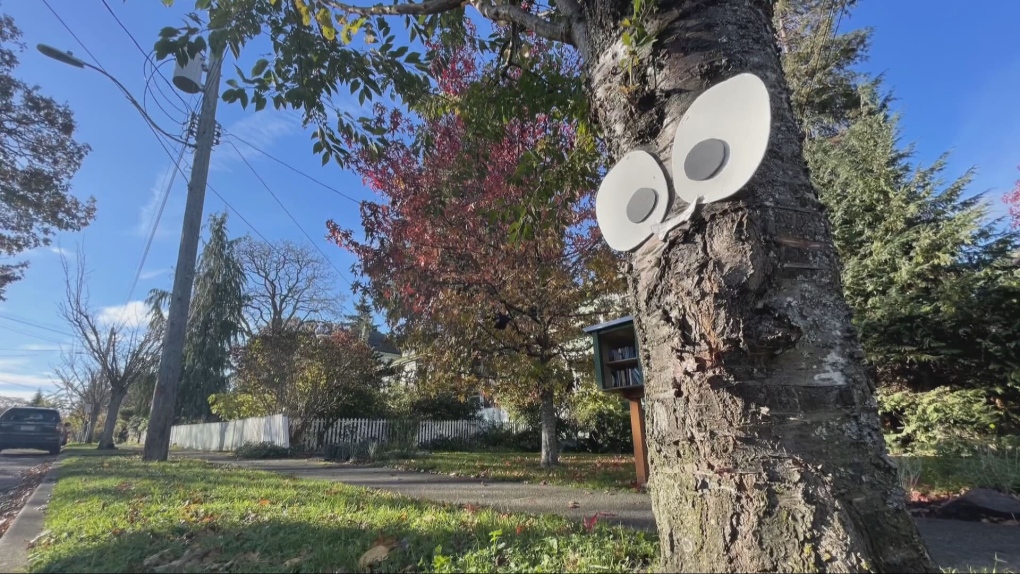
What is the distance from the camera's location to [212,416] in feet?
88.5

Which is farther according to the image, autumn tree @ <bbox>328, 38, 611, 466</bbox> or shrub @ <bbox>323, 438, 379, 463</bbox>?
shrub @ <bbox>323, 438, 379, 463</bbox>

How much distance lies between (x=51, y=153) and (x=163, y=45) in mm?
12599

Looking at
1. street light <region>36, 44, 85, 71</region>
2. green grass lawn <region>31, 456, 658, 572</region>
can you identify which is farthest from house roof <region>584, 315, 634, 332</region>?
street light <region>36, 44, 85, 71</region>

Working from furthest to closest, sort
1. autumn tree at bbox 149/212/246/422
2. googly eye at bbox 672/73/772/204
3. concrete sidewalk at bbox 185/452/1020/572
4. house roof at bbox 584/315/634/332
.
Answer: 1. autumn tree at bbox 149/212/246/422
2. house roof at bbox 584/315/634/332
3. concrete sidewalk at bbox 185/452/1020/572
4. googly eye at bbox 672/73/772/204

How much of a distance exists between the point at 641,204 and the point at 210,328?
3052cm

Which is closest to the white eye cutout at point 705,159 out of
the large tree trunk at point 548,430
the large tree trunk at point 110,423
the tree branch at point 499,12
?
the tree branch at point 499,12

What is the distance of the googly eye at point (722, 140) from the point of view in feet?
5.17

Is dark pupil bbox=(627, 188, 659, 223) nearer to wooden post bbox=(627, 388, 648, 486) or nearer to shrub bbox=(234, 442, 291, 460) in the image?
wooden post bbox=(627, 388, 648, 486)

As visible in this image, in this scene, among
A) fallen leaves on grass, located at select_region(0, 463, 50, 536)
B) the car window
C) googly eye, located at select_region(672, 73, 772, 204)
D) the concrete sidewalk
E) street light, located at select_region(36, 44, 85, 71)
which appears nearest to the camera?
googly eye, located at select_region(672, 73, 772, 204)

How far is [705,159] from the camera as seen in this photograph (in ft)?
5.46

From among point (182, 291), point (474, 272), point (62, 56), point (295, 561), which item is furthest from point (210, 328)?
point (295, 561)

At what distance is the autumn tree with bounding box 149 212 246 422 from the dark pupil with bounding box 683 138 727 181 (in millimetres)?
29445

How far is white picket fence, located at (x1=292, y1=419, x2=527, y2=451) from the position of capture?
14.4 metres

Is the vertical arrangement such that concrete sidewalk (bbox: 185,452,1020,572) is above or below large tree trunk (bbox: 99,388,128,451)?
below
